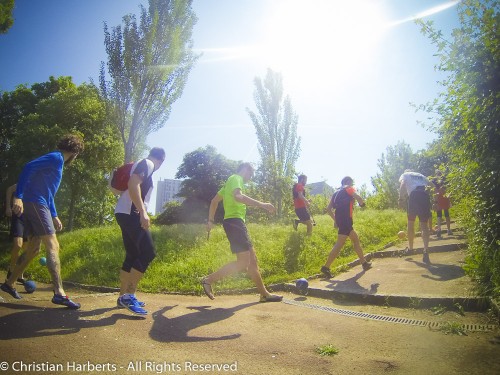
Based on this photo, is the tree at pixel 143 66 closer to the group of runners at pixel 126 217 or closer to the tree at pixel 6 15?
the tree at pixel 6 15

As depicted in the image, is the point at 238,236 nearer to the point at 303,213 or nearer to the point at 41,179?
the point at 41,179

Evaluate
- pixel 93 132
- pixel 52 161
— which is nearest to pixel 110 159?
pixel 93 132

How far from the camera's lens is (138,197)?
351 cm

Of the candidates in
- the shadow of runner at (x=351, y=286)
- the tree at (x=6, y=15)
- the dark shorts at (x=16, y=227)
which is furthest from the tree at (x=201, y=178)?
the shadow of runner at (x=351, y=286)

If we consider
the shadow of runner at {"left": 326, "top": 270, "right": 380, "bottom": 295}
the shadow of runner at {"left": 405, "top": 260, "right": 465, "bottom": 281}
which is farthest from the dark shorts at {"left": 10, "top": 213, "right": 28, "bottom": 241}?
the shadow of runner at {"left": 405, "top": 260, "right": 465, "bottom": 281}

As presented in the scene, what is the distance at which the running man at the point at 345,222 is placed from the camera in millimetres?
5649

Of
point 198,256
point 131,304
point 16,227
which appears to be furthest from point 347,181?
point 16,227

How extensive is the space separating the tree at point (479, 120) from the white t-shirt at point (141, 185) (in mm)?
4131

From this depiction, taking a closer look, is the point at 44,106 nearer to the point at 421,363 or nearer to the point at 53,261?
the point at 53,261

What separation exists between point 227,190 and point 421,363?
316cm

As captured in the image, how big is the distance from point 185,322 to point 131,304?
2.41ft

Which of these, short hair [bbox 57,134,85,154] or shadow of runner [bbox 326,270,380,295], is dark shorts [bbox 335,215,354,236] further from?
short hair [bbox 57,134,85,154]

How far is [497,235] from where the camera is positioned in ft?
11.4

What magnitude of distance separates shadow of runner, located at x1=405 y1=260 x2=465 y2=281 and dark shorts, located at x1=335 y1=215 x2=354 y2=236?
148 centimetres
